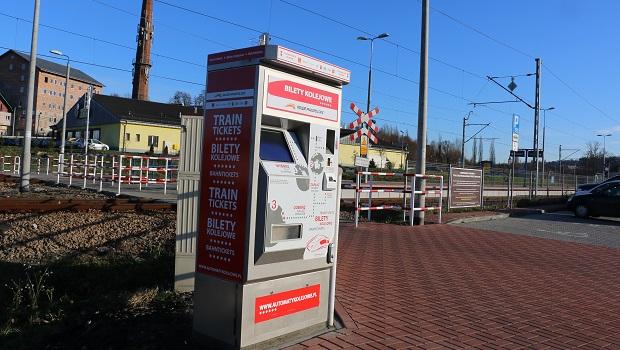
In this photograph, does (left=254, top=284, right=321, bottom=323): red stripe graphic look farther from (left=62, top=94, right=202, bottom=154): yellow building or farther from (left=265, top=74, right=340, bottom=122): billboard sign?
(left=62, top=94, right=202, bottom=154): yellow building

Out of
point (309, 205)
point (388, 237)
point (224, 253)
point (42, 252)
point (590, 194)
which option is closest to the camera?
point (224, 253)

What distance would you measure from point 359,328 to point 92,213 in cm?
880

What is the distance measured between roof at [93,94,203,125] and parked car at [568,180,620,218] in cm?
5131

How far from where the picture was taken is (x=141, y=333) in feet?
14.9

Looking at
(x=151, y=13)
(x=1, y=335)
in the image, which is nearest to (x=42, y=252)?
(x=1, y=335)

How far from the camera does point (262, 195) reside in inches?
162

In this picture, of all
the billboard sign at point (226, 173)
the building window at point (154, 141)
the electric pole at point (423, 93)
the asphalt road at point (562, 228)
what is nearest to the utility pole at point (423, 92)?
the electric pole at point (423, 93)

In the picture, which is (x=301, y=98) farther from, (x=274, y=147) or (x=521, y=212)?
(x=521, y=212)

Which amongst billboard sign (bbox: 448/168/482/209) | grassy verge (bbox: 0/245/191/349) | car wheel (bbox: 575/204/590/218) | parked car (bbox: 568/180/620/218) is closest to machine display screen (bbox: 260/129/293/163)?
grassy verge (bbox: 0/245/191/349)

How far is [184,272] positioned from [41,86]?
114 m

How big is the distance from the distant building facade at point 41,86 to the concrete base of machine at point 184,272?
10842 cm

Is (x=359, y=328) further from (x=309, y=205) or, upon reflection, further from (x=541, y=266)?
(x=541, y=266)

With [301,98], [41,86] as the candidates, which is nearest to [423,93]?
[301,98]

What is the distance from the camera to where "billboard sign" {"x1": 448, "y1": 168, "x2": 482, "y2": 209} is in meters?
16.7
